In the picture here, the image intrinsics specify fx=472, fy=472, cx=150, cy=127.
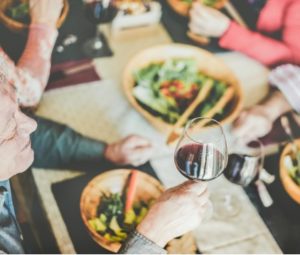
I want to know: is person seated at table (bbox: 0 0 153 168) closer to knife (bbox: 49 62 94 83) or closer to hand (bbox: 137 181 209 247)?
knife (bbox: 49 62 94 83)

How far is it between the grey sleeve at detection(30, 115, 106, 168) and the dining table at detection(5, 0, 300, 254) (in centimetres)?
3

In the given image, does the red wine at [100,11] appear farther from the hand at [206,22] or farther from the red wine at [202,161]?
the red wine at [202,161]

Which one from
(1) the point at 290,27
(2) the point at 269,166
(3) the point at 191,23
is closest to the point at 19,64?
(3) the point at 191,23

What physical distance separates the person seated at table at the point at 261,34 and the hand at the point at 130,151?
0.40m

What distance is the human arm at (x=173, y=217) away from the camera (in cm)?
84

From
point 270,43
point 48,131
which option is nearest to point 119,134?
point 48,131

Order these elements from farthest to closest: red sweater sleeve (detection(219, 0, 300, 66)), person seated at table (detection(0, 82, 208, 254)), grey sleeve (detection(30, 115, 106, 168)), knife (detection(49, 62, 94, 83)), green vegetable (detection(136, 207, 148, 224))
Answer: red sweater sleeve (detection(219, 0, 300, 66)), knife (detection(49, 62, 94, 83)), grey sleeve (detection(30, 115, 106, 168)), green vegetable (detection(136, 207, 148, 224)), person seated at table (detection(0, 82, 208, 254))

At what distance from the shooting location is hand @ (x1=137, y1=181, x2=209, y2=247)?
840 mm

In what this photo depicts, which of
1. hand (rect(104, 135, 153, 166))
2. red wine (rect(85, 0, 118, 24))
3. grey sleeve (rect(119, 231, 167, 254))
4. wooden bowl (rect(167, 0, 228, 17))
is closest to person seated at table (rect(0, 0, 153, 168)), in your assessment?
hand (rect(104, 135, 153, 166))

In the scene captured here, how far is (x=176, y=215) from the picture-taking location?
33.4 inches

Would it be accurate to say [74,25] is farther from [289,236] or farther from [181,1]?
[289,236]

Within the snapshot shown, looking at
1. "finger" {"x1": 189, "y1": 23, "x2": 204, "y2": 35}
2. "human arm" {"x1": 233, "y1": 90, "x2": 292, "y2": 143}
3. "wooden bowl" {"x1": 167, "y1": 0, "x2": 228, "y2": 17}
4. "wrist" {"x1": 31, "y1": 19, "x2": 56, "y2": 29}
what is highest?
"wrist" {"x1": 31, "y1": 19, "x2": 56, "y2": 29}

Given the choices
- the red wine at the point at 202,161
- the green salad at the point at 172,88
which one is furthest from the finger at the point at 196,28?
the red wine at the point at 202,161

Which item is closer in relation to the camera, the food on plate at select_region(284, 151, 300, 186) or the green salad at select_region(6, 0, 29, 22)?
the food on plate at select_region(284, 151, 300, 186)
